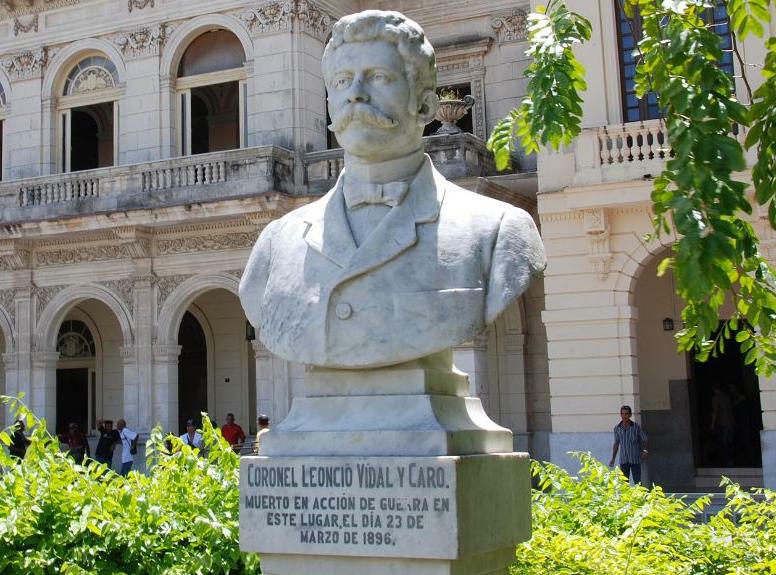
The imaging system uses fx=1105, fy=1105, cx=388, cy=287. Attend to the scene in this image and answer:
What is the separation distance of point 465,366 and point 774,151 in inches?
546

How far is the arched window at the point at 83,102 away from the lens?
22.1 m

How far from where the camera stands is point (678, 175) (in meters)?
4.71

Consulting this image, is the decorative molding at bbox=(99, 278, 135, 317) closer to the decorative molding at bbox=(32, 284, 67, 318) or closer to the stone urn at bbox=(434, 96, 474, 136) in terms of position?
the decorative molding at bbox=(32, 284, 67, 318)

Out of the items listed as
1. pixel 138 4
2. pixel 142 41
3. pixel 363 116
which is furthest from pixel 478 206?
pixel 138 4

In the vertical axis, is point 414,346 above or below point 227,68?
below

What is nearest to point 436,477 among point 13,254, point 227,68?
point 227,68

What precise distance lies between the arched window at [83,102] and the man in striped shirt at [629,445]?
38.4 ft

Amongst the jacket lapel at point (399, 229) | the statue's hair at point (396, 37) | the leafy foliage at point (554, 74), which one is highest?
the leafy foliage at point (554, 74)

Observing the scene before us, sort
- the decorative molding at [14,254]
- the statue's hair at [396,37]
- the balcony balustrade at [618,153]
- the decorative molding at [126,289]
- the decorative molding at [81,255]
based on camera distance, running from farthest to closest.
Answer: the decorative molding at [14,254] < the decorative molding at [81,255] < the decorative molding at [126,289] < the balcony balustrade at [618,153] < the statue's hair at [396,37]

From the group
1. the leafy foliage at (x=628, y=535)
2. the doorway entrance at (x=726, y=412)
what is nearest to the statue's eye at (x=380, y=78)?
the leafy foliage at (x=628, y=535)

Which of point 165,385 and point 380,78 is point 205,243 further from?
point 380,78

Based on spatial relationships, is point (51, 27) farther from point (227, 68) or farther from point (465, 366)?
point (465, 366)

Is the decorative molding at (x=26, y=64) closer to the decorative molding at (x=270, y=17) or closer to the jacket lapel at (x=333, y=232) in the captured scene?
the decorative molding at (x=270, y=17)

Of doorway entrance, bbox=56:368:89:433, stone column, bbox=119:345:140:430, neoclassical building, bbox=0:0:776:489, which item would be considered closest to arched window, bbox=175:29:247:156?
neoclassical building, bbox=0:0:776:489
